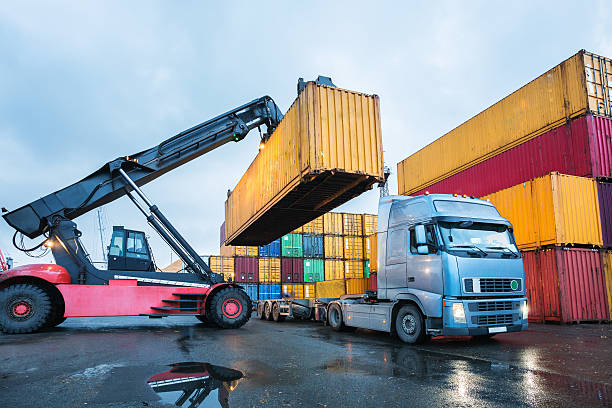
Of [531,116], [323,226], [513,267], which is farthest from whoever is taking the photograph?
[323,226]

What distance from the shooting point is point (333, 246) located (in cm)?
2977

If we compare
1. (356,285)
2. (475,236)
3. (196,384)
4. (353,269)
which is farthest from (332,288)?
(196,384)

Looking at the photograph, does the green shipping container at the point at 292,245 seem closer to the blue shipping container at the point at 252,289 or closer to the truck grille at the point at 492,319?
the blue shipping container at the point at 252,289

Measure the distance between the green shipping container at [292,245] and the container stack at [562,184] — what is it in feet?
48.3

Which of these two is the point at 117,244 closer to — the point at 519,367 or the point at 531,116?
the point at 519,367

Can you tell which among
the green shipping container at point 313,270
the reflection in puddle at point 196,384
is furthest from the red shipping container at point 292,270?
the reflection in puddle at point 196,384

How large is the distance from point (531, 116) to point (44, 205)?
1794 centimetres

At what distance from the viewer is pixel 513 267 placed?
8172 millimetres

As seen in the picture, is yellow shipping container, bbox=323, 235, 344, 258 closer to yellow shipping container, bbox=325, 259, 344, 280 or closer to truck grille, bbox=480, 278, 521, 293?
yellow shipping container, bbox=325, 259, 344, 280

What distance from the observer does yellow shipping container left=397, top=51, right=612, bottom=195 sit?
1451cm

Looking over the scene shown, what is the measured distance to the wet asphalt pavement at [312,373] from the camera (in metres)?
4.07

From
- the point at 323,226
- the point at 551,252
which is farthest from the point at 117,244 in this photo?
the point at 323,226

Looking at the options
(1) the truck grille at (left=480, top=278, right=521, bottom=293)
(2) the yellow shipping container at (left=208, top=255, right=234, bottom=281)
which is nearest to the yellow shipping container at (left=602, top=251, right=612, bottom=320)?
(1) the truck grille at (left=480, top=278, right=521, bottom=293)

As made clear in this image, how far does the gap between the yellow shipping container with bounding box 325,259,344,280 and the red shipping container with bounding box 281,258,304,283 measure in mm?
1894
